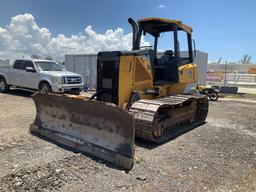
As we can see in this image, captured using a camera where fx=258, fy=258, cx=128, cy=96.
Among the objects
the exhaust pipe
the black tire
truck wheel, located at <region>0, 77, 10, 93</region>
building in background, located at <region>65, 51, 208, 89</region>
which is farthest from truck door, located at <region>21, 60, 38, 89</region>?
the black tire

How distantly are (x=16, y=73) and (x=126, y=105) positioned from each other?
31.7 feet

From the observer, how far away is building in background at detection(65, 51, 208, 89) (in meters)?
19.2

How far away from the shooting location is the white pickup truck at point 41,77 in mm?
11648

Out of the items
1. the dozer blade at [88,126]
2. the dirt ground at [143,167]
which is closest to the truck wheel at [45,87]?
the dirt ground at [143,167]

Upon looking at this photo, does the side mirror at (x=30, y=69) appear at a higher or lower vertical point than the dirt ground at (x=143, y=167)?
higher

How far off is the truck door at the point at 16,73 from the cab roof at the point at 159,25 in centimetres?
839

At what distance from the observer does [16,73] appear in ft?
44.2

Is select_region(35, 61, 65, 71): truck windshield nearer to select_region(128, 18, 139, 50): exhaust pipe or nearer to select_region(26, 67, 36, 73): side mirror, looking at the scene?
select_region(26, 67, 36, 73): side mirror

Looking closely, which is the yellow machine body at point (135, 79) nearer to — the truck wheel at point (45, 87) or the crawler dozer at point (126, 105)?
the crawler dozer at point (126, 105)

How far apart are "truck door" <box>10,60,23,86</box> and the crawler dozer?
7.69m

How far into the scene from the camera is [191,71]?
7.85 m

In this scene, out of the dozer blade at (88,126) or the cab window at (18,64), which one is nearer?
the dozer blade at (88,126)

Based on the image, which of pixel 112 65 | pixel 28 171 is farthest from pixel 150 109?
pixel 28 171

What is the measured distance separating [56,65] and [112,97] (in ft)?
26.5
